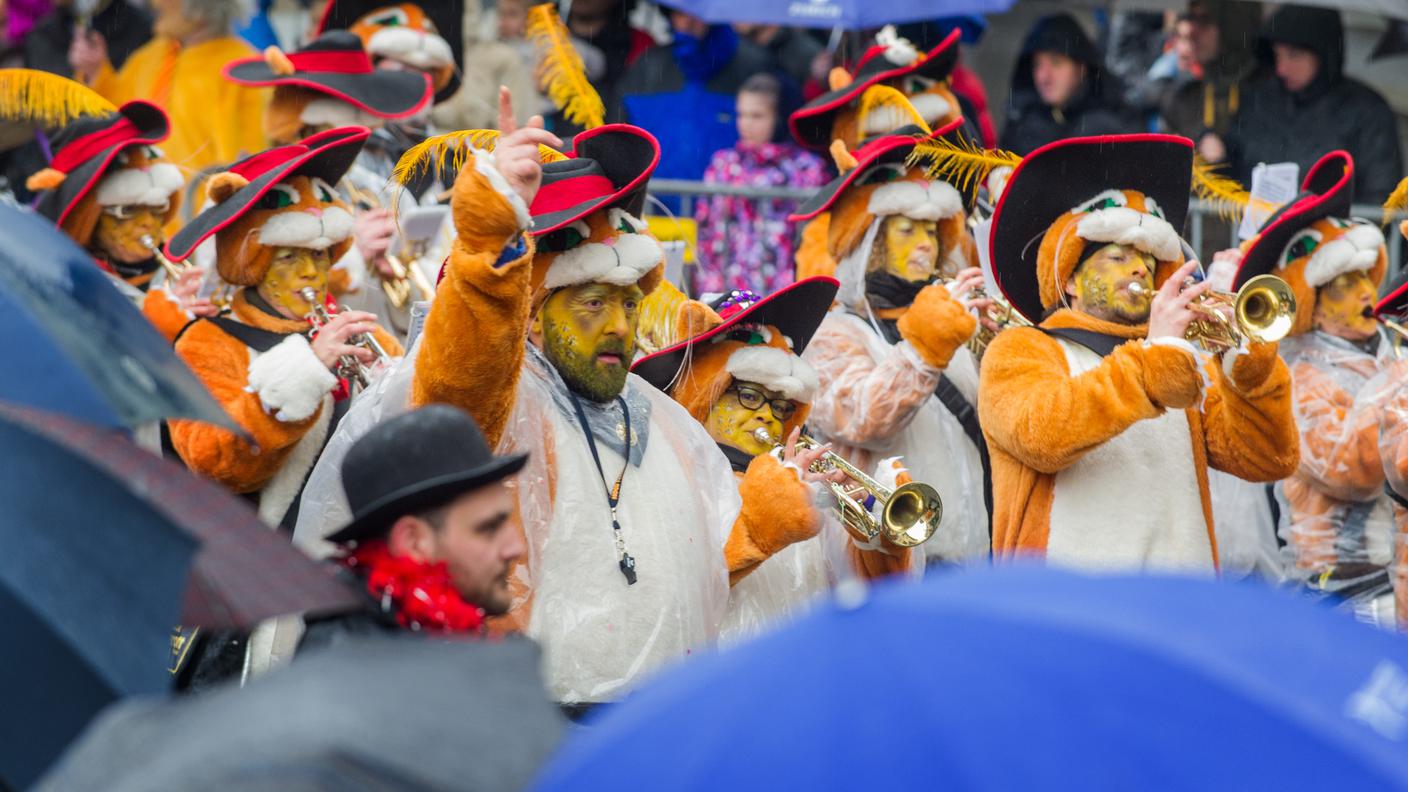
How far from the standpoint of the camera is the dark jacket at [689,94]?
1018 centimetres

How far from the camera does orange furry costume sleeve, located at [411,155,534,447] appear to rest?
4.63 meters

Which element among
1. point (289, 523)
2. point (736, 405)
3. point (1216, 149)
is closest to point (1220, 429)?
point (736, 405)

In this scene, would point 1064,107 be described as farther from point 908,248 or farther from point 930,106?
point 908,248

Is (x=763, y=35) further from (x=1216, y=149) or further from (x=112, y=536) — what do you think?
(x=112, y=536)

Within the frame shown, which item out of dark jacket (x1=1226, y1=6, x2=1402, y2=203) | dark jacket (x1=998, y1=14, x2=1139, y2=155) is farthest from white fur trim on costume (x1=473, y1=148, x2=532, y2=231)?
dark jacket (x1=1226, y1=6, x2=1402, y2=203)

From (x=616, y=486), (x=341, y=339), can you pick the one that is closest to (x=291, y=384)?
(x=341, y=339)

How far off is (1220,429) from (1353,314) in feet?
5.75

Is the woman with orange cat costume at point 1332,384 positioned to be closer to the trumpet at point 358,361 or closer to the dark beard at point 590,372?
the dark beard at point 590,372

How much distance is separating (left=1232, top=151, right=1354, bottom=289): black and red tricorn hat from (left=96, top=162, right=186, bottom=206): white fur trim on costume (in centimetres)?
388

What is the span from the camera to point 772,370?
6293mm

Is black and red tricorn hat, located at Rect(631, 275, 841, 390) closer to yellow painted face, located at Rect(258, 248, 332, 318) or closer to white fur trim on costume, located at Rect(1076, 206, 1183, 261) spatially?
white fur trim on costume, located at Rect(1076, 206, 1183, 261)

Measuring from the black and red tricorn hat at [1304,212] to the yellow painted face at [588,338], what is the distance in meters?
2.73

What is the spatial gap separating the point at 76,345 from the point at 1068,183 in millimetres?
3960

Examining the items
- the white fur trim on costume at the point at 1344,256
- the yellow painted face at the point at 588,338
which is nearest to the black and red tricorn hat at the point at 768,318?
the yellow painted face at the point at 588,338
